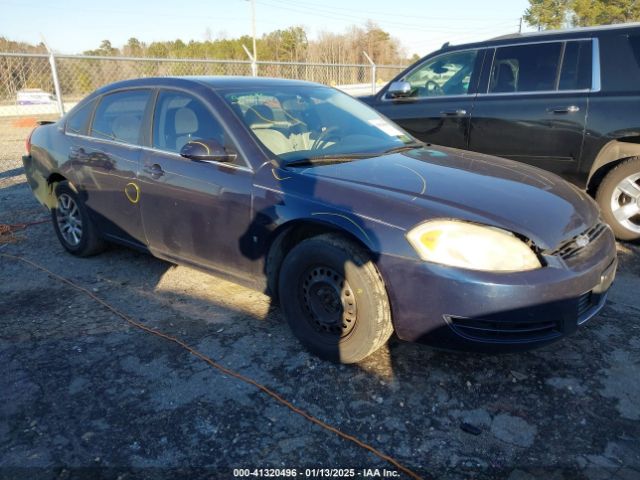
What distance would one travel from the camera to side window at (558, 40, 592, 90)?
184 inches

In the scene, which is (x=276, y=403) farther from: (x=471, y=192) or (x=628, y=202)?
(x=628, y=202)

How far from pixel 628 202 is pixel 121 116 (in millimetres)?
4488

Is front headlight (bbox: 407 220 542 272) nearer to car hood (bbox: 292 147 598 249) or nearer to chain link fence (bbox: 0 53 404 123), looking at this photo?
car hood (bbox: 292 147 598 249)

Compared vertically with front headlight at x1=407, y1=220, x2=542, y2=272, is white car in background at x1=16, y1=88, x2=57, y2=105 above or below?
above

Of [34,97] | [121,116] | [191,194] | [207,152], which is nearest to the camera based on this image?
[207,152]

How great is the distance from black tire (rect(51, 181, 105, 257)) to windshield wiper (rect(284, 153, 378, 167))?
222 centimetres

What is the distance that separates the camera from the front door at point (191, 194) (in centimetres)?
313

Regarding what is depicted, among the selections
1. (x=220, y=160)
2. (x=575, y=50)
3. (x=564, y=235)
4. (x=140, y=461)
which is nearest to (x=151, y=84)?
(x=220, y=160)

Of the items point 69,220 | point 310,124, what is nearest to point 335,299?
point 310,124

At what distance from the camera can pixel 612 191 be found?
15.0 feet

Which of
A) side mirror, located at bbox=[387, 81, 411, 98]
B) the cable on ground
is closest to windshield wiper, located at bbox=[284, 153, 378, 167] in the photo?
the cable on ground

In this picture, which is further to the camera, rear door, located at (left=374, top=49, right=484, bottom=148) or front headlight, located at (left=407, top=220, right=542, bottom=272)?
rear door, located at (left=374, top=49, right=484, bottom=148)

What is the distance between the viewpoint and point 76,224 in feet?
14.9

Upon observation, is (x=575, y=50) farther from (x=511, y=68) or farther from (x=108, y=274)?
(x=108, y=274)
